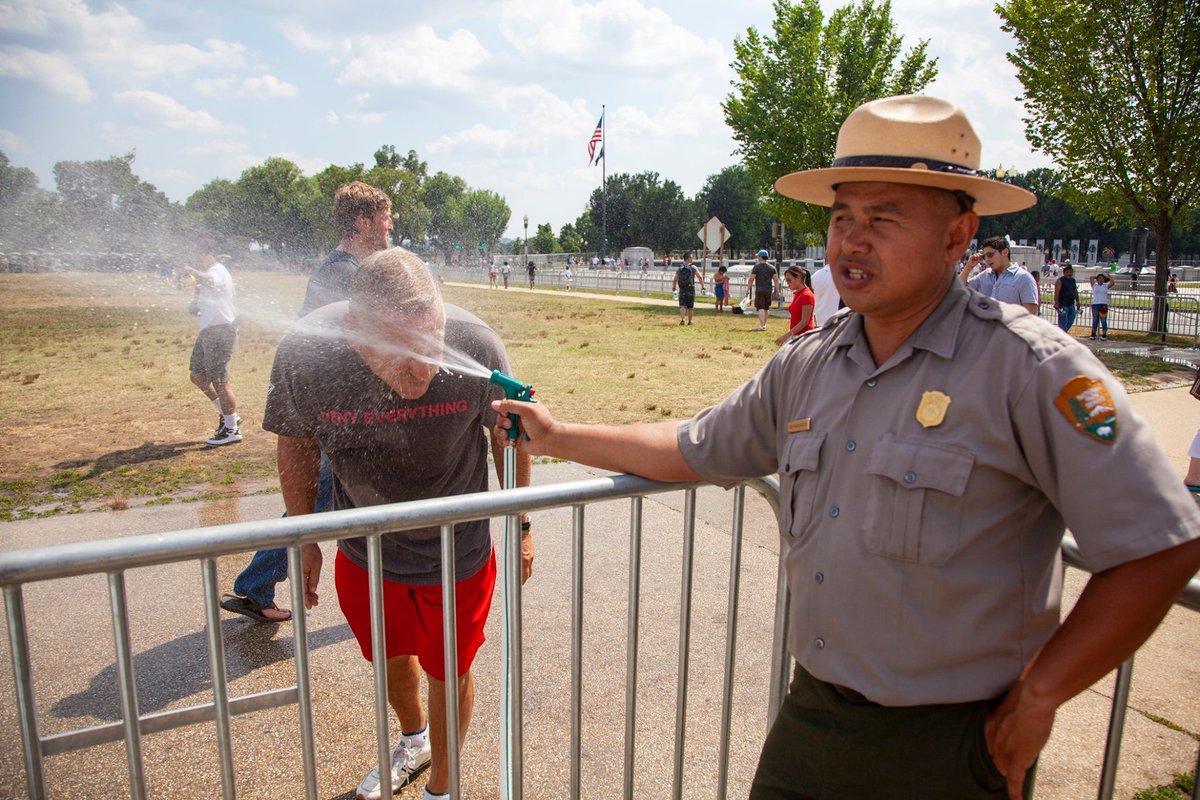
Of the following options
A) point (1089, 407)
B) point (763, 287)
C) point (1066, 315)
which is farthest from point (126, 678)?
point (763, 287)

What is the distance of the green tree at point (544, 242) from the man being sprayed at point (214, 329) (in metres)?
97.2

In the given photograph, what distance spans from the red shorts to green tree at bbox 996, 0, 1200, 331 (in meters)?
20.9

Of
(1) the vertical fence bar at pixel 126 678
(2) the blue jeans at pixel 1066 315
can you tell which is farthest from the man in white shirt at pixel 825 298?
(2) the blue jeans at pixel 1066 315

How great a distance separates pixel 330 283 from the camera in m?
4.35

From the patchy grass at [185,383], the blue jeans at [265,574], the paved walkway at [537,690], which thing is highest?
the blue jeans at [265,574]

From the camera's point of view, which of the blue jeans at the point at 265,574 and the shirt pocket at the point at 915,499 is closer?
the shirt pocket at the point at 915,499

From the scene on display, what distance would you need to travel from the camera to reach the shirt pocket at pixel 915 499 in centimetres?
156

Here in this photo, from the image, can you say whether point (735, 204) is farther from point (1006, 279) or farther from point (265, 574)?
point (265, 574)

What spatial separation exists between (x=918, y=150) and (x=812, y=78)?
3012cm

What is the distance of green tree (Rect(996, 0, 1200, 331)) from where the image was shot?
706 inches


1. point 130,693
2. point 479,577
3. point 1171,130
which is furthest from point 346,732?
point 1171,130

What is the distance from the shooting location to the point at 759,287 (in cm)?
2020

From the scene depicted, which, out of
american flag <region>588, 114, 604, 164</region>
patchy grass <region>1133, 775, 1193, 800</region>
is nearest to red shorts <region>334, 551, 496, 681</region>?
patchy grass <region>1133, 775, 1193, 800</region>

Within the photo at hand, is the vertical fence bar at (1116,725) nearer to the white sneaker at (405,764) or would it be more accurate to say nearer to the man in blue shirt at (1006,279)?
the white sneaker at (405,764)
